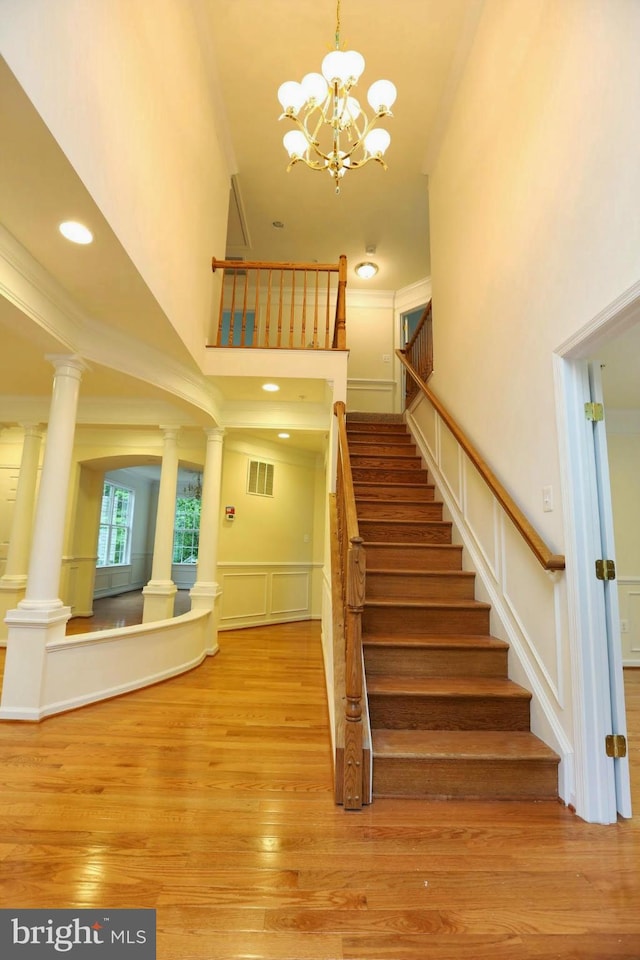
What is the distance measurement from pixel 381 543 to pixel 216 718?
163 cm

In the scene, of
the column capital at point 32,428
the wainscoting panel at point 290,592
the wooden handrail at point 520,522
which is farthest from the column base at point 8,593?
the wooden handrail at point 520,522

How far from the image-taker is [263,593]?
6391mm

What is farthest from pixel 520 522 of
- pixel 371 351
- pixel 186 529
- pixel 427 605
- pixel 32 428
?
pixel 186 529

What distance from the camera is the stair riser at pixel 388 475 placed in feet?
14.1

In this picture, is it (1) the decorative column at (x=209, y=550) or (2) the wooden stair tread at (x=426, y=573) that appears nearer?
(2) the wooden stair tread at (x=426, y=573)

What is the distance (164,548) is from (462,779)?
3580mm

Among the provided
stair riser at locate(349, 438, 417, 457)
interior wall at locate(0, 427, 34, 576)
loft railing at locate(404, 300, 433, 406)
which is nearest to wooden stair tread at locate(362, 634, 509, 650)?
stair riser at locate(349, 438, 417, 457)

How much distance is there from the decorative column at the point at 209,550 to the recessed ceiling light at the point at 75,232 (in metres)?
2.74

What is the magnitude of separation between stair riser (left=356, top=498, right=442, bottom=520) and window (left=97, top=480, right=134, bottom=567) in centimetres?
683

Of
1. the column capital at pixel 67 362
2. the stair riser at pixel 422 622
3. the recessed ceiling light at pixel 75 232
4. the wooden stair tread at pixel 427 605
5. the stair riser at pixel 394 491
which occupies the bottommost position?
the stair riser at pixel 422 622

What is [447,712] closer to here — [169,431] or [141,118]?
[141,118]

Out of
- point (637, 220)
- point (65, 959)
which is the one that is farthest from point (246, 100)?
point (65, 959)

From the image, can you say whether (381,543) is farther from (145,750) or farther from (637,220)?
(637,220)

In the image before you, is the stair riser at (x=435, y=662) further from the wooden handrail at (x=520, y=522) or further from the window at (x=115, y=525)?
the window at (x=115, y=525)
